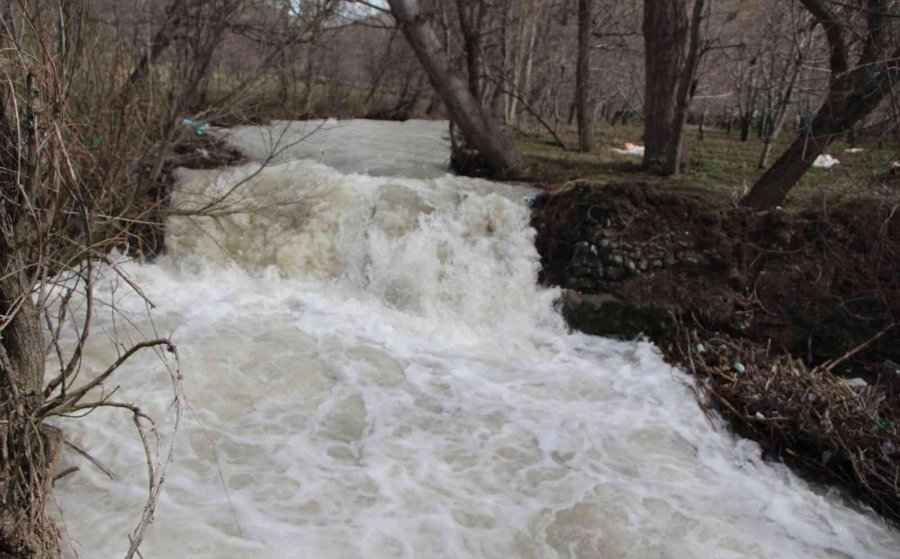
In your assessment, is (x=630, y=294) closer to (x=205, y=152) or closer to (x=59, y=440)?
(x=59, y=440)

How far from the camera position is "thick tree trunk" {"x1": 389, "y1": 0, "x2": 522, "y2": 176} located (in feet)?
29.0

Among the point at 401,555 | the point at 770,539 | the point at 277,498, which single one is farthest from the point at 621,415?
the point at 277,498

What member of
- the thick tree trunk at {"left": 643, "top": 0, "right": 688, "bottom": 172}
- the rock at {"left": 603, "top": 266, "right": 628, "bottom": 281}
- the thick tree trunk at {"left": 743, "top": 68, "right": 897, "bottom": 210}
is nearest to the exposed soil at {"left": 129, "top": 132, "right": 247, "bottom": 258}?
the rock at {"left": 603, "top": 266, "right": 628, "bottom": 281}

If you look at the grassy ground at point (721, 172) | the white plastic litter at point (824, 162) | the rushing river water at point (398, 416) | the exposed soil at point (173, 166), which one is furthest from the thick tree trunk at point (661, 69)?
the exposed soil at point (173, 166)

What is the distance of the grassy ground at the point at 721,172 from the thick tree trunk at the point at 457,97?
480 mm

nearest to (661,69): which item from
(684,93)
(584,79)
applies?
(684,93)

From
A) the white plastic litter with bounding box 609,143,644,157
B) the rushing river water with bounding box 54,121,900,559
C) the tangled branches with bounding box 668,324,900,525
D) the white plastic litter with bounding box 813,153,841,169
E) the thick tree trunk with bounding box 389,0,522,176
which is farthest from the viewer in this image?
the white plastic litter with bounding box 609,143,644,157

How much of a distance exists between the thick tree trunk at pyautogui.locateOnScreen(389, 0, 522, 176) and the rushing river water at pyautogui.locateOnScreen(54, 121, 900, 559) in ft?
5.76

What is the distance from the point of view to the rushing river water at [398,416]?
3.75 m

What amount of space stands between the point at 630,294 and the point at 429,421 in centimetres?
304

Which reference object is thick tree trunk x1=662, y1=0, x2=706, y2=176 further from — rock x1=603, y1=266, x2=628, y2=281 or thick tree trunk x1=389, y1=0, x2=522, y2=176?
rock x1=603, y1=266, x2=628, y2=281

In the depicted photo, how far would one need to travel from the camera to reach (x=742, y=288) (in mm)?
6852

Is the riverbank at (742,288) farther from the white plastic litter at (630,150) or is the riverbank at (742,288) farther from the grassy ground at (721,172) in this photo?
the white plastic litter at (630,150)

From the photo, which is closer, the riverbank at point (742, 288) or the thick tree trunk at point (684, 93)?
the riverbank at point (742, 288)
